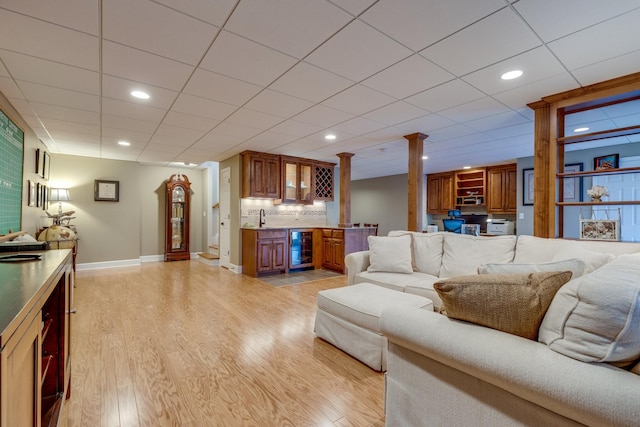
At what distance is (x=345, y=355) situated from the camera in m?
2.36

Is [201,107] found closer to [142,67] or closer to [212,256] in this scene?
[142,67]

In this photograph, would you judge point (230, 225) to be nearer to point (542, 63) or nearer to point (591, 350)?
point (542, 63)

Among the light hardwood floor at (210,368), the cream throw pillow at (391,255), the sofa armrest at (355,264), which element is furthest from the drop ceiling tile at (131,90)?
the cream throw pillow at (391,255)

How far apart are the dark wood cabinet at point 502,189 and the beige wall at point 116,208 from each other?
764cm

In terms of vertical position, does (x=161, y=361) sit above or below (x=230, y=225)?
below

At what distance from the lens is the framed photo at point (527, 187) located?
5848mm

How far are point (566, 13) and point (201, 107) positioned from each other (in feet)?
10.5

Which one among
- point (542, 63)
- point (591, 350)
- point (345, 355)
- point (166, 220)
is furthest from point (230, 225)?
point (591, 350)

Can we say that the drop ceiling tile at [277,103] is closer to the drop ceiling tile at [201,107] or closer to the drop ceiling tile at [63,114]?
the drop ceiling tile at [201,107]

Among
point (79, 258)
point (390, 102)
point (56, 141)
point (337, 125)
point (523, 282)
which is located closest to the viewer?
point (523, 282)

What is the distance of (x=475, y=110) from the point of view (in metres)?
3.40

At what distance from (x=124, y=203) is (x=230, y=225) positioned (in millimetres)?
2427

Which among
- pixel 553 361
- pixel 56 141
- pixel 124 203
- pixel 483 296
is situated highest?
pixel 56 141

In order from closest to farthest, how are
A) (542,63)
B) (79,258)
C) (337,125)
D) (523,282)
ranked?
1. (523,282)
2. (542,63)
3. (337,125)
4. (79,258)
